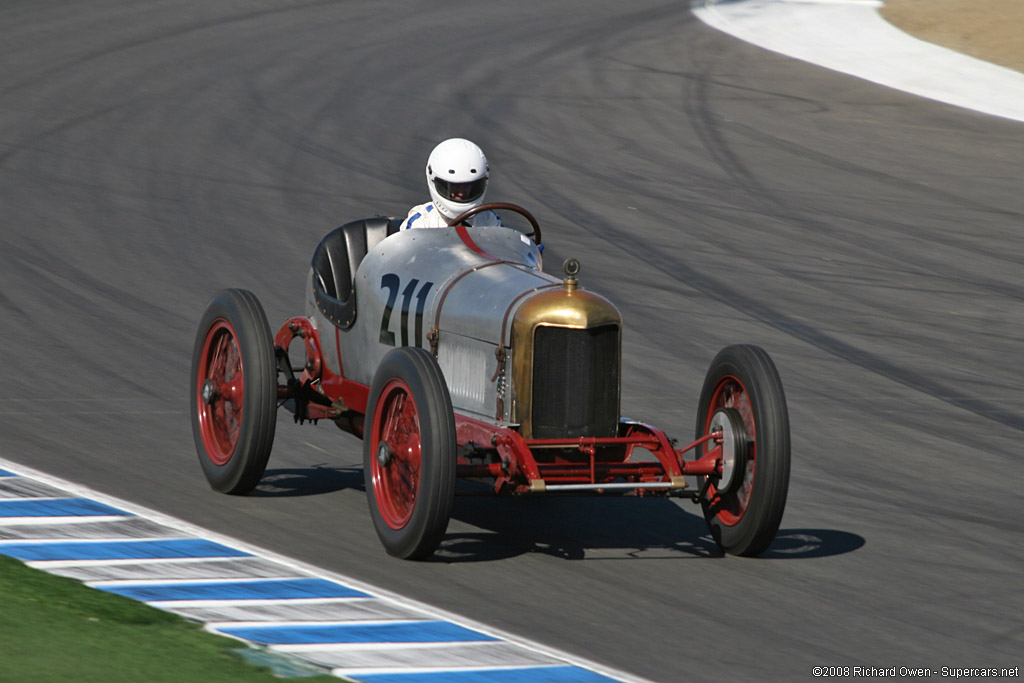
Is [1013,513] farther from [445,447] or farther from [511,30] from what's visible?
[511,30]

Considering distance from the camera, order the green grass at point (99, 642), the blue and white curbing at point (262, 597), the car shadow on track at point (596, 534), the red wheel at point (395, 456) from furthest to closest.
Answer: the car shadow on track at point (596, 534)
the red wheel at point (395, 456)
the blue and white curbing at point (262, 597)
the green grass at point (99, 642)

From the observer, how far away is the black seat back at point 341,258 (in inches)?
329

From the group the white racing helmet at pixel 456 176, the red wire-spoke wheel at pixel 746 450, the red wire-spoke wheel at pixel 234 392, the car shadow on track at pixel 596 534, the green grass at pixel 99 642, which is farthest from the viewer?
the white racing helmet at pixel 456 176

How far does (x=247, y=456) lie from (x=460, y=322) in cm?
134

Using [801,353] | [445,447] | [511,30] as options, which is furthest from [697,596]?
[511,30]

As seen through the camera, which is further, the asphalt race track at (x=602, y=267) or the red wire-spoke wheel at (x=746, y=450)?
the red wire-spoke wheel at (x=746, y=450)

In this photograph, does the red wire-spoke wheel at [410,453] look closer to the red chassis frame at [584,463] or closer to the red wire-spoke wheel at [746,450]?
the red chassis frame at [584,463]

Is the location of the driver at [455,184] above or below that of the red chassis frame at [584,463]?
above

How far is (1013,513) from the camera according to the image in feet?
26.8

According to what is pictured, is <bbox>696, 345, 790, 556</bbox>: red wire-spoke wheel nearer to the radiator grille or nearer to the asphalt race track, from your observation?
the asphalt race track

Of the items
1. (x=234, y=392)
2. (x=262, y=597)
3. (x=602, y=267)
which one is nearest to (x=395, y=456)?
(x=262, y=597)

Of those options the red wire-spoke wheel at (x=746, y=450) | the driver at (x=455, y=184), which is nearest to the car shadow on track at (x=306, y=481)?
the driver at (x=455, y=184)

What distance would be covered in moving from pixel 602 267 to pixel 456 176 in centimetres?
607

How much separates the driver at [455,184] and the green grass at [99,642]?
9.54ft
